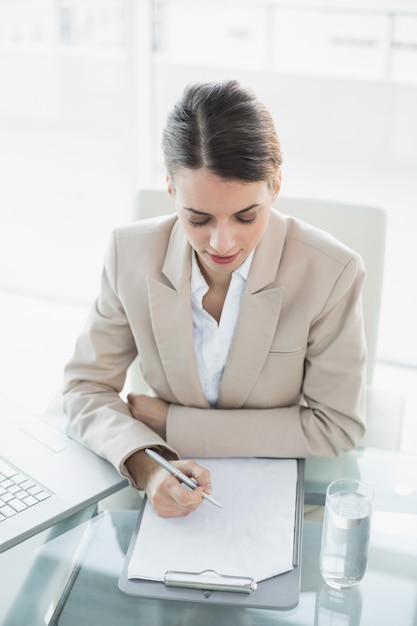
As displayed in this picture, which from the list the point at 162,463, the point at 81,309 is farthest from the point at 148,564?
the point at 81,309

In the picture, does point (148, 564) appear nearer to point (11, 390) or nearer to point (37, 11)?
point (11, 390)

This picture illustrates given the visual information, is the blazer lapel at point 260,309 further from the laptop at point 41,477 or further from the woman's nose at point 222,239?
the laptop at point 41,477

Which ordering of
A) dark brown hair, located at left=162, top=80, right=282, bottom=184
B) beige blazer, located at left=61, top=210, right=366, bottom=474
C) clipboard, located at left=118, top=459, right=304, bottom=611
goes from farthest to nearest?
beige blazer, located at left=61, top=210, right=366, bottom=474, dark brown hair, located at left=162, top=80, right=282, bottom=184, clipboard, located at left=118, top=459, right=304, bottom=611

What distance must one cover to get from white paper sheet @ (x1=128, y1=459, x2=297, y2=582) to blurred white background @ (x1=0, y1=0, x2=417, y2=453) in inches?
50.2

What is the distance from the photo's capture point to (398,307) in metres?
3.06

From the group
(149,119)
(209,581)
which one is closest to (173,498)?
(209,581)

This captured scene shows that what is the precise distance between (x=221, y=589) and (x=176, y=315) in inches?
21.1

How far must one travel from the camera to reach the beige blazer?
140 cm

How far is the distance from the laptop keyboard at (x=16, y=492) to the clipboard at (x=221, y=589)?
0.21m

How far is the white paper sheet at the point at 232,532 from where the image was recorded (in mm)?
1127

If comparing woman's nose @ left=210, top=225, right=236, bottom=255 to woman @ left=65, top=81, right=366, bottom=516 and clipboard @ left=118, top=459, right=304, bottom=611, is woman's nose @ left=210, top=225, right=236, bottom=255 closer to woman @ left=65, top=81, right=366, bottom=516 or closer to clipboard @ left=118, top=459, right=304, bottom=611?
woman @ left=65, top=81, right=366, bottom=516

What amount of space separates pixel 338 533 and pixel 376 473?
28 centimetres

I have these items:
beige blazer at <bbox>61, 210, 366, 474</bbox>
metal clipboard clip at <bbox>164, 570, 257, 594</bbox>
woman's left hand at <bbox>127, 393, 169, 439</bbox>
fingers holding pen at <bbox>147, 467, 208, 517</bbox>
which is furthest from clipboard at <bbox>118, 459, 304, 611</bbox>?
woman's left hand at <bbox>127, 393, 169, 439</bbox>

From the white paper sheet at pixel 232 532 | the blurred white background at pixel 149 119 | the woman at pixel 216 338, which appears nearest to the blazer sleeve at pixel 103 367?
the woman at pixel 216 338
